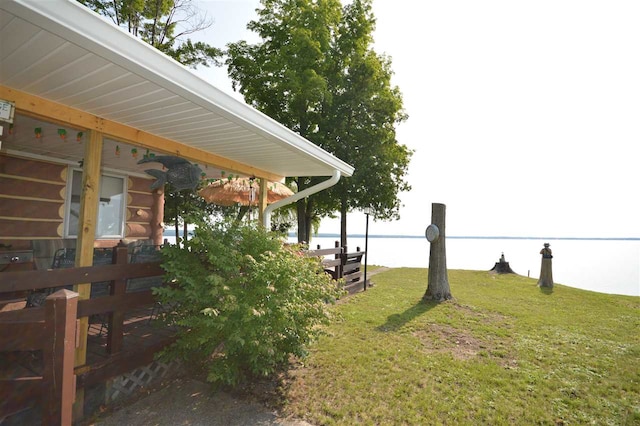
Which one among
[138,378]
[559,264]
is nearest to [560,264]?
[559,264]

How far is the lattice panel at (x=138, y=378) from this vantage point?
3236 millimetres

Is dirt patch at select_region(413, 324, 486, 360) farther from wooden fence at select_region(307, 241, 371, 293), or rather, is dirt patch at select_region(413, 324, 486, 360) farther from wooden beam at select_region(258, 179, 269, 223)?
wooden beam at select_region(258, 179, 269, 223)

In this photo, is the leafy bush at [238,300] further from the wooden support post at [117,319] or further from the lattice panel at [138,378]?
the wooden support post at [117,319]

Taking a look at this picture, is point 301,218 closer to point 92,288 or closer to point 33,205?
point 33,205

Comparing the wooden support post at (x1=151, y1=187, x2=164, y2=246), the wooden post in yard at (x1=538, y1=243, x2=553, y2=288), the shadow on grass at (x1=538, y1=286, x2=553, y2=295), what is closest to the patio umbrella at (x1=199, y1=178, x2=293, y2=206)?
the wooden support post at (x1=151, y1=187, x2=164, y2=246)

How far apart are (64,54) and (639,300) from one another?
1341cm

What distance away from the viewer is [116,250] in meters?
3.26

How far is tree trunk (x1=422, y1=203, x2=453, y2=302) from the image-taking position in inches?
316

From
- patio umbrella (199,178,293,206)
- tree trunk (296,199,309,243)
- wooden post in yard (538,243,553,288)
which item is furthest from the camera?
tree trunk (296,199,309,243)

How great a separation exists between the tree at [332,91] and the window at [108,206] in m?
7.81

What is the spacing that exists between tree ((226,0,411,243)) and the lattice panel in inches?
417

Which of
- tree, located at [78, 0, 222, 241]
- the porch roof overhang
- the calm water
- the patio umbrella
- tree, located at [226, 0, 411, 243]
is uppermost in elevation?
tree, located at [78, 0, 222, 241]

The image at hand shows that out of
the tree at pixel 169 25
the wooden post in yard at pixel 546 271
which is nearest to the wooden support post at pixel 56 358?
the tree at pixel 169 25

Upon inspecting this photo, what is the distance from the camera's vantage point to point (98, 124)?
136 inches
